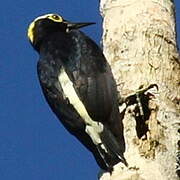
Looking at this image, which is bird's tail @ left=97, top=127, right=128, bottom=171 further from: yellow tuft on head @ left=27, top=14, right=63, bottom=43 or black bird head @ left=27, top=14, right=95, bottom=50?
yellow tuft on head @ left=27, top=14, right=63, bottom=43

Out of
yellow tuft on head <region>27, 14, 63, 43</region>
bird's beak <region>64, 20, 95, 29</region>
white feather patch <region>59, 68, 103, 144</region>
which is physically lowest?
white feather patch <region>59, 68, 103, 144</region>

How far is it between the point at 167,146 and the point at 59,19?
3.84ft

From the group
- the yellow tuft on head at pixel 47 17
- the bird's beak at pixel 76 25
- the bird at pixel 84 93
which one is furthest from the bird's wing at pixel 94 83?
the yellow tuft on head at pixel 47 17

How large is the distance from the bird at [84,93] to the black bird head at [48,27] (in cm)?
20

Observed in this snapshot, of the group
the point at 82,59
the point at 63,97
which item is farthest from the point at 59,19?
the point at 63,97

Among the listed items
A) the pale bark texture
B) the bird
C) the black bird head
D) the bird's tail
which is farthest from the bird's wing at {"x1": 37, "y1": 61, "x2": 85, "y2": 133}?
the black bird head

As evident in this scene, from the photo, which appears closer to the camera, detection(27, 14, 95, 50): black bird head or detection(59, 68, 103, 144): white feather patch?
detection(59, 68, 103, 144): white feather patch

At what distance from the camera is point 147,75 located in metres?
3.22

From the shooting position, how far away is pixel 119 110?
321cm

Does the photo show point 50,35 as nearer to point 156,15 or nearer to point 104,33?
point 104,33

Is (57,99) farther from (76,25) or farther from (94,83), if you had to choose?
(76,25)

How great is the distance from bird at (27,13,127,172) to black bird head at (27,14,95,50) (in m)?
0.20

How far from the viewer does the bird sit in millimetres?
3020

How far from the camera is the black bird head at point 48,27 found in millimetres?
3750
